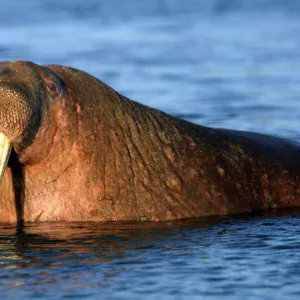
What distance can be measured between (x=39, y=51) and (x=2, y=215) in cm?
1254

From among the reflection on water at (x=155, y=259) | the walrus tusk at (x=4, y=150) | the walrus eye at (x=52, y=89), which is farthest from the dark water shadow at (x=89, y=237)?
the walrus eye at (x=52, y=89)

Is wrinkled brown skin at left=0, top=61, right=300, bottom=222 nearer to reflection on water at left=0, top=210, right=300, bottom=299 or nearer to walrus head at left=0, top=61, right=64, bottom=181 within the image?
walrus head at left=0, top=61, right=64, bottom=181

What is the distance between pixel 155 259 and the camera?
10188mm

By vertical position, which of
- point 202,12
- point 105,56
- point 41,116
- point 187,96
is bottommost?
point 41,116

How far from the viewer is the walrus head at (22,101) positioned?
10.6 metres

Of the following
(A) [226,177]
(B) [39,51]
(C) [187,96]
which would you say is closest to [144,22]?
(B) [39,51]

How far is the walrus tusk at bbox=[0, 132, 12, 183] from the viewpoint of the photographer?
419 inches

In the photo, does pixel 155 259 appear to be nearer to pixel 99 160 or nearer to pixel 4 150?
pixel 99 160

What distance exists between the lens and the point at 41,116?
11.0 meters

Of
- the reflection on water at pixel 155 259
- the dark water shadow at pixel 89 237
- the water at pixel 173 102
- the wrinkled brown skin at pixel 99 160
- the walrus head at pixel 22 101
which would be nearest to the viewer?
the reflection on water at pixel 155 259

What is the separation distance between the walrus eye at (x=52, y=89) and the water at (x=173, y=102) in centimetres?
116

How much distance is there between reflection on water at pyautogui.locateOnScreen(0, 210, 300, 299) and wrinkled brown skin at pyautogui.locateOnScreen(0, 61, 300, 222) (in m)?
0.17

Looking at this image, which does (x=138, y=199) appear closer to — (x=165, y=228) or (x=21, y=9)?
(x=165, y=228)

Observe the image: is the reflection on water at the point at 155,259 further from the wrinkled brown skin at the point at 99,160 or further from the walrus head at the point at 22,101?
the walrus head at the point at 22,101
